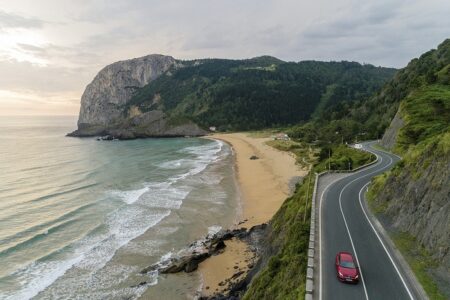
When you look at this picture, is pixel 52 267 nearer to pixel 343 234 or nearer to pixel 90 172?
pixel 343 234

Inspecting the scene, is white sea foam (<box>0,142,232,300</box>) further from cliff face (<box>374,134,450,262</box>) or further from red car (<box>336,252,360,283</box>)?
cliff face (<box>374,134,450,262</box>)

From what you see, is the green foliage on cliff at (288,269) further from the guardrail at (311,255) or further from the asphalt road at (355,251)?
the asphalt road at (355,251)

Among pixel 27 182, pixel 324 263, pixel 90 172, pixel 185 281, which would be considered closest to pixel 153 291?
pixel 185 281

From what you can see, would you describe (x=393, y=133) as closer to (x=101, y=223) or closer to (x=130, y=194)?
(x=130, y=194)

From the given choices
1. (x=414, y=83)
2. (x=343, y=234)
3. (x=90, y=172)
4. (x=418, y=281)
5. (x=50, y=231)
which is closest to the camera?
(x=418, y=281)

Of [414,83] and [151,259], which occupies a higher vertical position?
[414,83]

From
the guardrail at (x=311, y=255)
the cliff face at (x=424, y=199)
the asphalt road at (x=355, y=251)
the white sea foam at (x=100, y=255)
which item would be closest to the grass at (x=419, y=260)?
the cliff face at (x=424, y=199)
